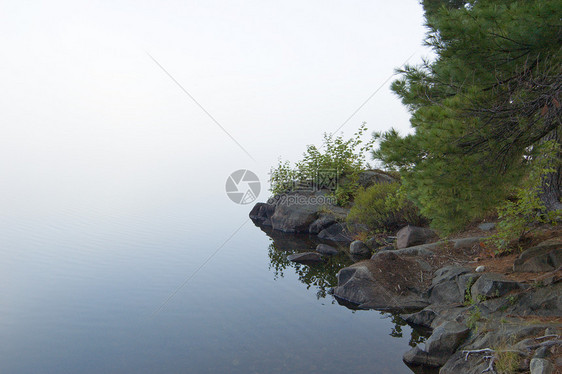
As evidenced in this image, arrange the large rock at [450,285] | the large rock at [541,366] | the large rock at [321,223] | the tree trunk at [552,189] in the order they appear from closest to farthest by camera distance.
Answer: the large rock at [541,366]
the large rock at [450,285]
the tree trunk at [552,189]
the large rock at [321,223]

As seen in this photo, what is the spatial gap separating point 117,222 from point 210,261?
31.3 feet

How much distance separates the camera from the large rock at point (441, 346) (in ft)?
19.6

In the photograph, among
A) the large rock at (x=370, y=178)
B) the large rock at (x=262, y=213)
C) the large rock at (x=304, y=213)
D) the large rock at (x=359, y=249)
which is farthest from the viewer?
the large rock at (x=262, y=213)

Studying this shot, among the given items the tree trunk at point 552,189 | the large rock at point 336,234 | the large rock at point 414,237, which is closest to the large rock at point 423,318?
the tree trunk at point 552,189

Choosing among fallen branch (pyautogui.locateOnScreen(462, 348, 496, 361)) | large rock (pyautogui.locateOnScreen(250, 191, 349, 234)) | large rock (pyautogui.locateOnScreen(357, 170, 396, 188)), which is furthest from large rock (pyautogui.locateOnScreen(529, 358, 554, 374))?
large rock (pyautogui.locateOnScreen(357, 170, 396, 188))

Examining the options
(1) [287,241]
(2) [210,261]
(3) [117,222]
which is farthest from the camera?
(3) [117,222]

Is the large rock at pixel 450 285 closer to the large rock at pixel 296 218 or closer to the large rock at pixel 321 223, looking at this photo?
the large rock at pixel 321 223

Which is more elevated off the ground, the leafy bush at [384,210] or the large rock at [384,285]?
the leafy bush at [384,210]

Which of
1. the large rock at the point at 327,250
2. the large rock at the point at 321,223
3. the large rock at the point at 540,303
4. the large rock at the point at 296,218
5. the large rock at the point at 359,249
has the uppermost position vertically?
the large rock at the point at 296,218

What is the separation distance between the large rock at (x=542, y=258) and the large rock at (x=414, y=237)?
481cm

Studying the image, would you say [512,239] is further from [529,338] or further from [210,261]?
[210,261]

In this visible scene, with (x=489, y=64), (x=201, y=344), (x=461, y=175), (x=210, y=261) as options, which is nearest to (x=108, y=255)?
(x=210, y=261)

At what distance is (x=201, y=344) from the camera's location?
282 inches

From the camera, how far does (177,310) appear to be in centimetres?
898
